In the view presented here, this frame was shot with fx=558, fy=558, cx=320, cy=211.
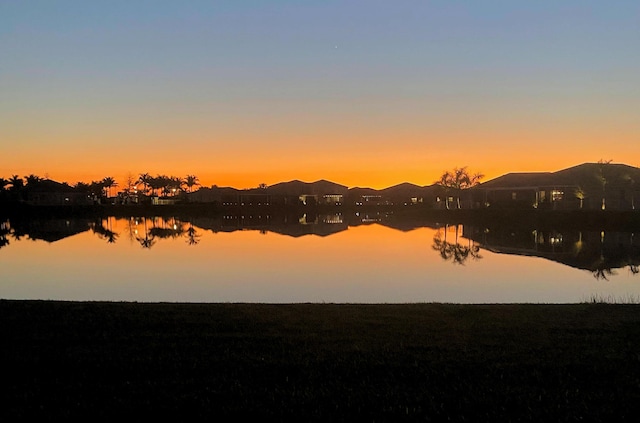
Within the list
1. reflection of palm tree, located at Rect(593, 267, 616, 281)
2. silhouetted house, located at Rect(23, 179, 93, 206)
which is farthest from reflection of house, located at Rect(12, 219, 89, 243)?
silhouetted house, located at Rect(23, 179, 93, 206)

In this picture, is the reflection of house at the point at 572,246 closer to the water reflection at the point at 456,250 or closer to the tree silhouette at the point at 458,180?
the water reflection at the point at 456,250

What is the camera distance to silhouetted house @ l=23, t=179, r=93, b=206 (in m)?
78.7

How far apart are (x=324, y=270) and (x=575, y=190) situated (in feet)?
124

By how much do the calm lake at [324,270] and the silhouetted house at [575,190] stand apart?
60.5ft

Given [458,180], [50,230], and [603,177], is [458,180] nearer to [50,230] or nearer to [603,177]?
[603,177]

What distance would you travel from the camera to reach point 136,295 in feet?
47.5

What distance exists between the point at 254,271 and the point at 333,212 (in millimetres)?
58673

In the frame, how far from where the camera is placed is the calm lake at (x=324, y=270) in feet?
47.6

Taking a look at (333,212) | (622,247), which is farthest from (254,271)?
(333,212)

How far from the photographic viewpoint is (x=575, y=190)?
4919 centimetres

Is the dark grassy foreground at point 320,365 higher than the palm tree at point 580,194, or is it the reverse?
the palm tree at point 580,194

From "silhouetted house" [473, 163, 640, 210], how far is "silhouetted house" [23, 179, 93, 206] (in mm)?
60480

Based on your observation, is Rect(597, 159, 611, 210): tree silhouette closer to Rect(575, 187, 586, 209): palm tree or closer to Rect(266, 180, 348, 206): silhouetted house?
Rect(575, 187, 586, 209): palm tree

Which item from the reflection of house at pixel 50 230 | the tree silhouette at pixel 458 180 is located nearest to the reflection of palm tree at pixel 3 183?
the reflection of house at pixel 50 230
